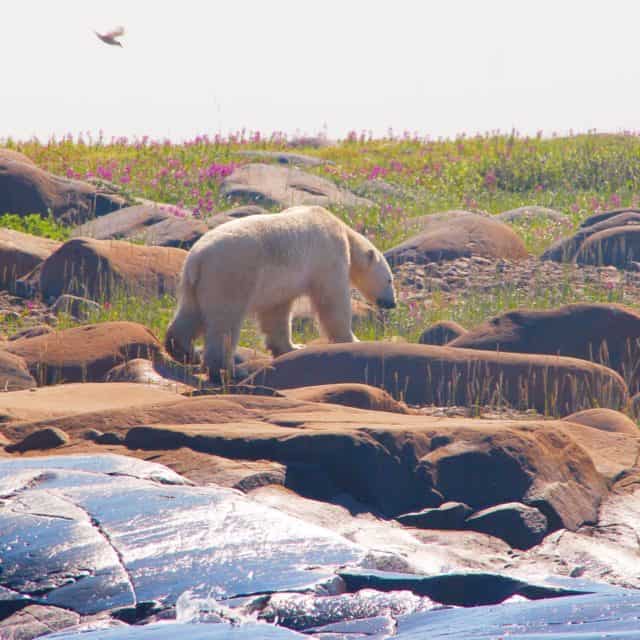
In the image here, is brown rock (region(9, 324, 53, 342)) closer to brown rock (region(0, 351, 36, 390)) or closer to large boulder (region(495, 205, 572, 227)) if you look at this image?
A: brown rock (region(0, 351, 36, 390))

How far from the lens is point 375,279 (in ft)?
38.3

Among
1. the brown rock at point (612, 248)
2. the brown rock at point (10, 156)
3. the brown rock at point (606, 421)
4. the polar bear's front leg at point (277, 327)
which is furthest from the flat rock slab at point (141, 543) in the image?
the brown rock at point (10, 156)

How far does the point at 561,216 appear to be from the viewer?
1959 centimetres

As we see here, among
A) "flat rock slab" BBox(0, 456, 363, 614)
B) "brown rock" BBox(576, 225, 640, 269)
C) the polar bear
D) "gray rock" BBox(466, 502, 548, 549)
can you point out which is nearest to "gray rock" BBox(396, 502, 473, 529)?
"gray rock" BBox(466, 502, 548, 549)

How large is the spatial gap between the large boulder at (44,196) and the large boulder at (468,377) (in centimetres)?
901


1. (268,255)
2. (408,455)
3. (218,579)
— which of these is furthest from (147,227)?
(218,579)

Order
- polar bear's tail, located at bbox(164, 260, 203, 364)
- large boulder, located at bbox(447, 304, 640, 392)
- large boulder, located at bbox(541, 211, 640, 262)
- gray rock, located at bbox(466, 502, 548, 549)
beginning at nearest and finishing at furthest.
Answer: gray rock, located at bbox(466, 502, 548, 549) → polar bear's tail, located at bbox(164, 260, 203, 364) → large boulder, located at bbox(447, 304, 640, 392) → large boulder, located at bbox(541, 211, 640, 262)

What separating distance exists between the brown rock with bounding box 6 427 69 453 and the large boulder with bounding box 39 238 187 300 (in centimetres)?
638

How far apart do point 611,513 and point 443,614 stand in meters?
1.90

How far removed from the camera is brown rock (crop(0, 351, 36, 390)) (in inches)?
329

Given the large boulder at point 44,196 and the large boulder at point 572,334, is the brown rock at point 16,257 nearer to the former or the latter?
the large boulder at point 44,196

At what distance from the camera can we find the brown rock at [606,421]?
749 centimetres

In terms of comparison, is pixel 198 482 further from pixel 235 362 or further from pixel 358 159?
pixel 358 159

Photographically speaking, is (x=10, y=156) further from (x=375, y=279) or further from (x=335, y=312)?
(x=335, y=312)
